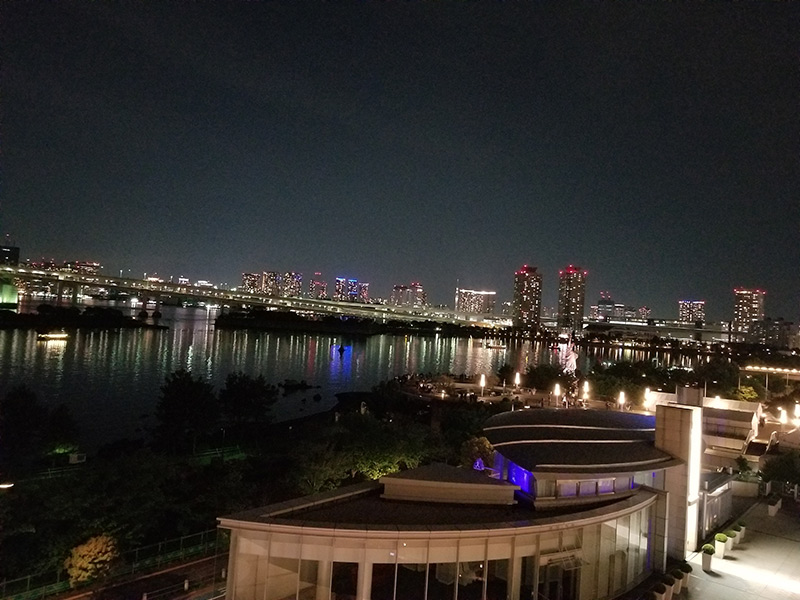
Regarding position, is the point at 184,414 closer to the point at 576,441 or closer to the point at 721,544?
the point at 576,441

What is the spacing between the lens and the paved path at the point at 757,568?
5.38 m

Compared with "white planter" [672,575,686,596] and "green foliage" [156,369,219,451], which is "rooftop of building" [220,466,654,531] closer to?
"white planter" [672,575,686,596]

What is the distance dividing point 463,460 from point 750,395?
12354 mm

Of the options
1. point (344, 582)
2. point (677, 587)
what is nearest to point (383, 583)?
point (344, 582)

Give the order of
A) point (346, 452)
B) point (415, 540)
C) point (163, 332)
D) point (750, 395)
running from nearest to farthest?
point (415, 540) → point (346, 452) → point (750, 395) → point (163, 332)

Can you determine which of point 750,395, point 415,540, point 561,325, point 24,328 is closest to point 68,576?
point 415,540

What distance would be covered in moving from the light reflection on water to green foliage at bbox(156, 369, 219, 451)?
5.90ft

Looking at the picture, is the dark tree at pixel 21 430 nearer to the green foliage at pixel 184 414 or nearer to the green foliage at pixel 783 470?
the green foliage at pixel 184 414

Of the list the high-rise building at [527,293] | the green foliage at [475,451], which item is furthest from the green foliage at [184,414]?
the high-rise building at [527,293]

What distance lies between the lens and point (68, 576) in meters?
6.02

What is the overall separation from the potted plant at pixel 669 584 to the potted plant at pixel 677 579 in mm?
21

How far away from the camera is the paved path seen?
538 centimetres

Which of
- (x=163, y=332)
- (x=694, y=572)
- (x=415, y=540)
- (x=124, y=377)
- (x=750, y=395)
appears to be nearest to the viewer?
(x=415, y=540)

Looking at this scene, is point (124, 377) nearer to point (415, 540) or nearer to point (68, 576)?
point (68, 576)
